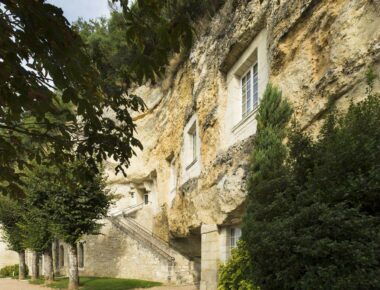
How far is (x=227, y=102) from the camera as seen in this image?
13.5 meters

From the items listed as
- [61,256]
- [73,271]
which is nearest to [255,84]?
[73,271]

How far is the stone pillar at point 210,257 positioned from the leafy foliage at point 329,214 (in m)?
6.77

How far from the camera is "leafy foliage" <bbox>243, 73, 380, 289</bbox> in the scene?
5016 mm

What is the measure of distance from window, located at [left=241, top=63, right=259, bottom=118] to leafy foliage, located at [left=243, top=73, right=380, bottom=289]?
565 centimetres

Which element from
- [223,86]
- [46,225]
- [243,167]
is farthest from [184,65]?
[243,167]

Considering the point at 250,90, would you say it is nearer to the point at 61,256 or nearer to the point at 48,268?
the point at 48,268

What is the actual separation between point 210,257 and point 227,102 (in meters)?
4.47

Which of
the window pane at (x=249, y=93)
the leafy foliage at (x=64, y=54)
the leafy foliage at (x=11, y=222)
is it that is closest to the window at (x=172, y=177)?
the leafy foliage at (x=11, y=222)

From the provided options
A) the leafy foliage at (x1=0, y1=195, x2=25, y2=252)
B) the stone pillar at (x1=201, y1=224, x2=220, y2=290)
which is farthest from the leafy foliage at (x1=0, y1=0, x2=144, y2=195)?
the leafy foliage at (x1=0, y1=195, x2=25, y2=252)

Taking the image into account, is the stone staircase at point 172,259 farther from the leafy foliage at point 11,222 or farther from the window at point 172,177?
the leafy foliage at point 11,222

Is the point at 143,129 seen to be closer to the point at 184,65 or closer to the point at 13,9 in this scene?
the point at 184,65

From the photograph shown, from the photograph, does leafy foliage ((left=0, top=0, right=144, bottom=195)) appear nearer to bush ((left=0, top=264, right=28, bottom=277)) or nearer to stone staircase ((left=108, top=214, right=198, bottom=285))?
stone staircase ((left=108, top=214, right=198, bottom=285))

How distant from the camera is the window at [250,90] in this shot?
1193 cm

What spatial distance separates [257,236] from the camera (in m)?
6.39
